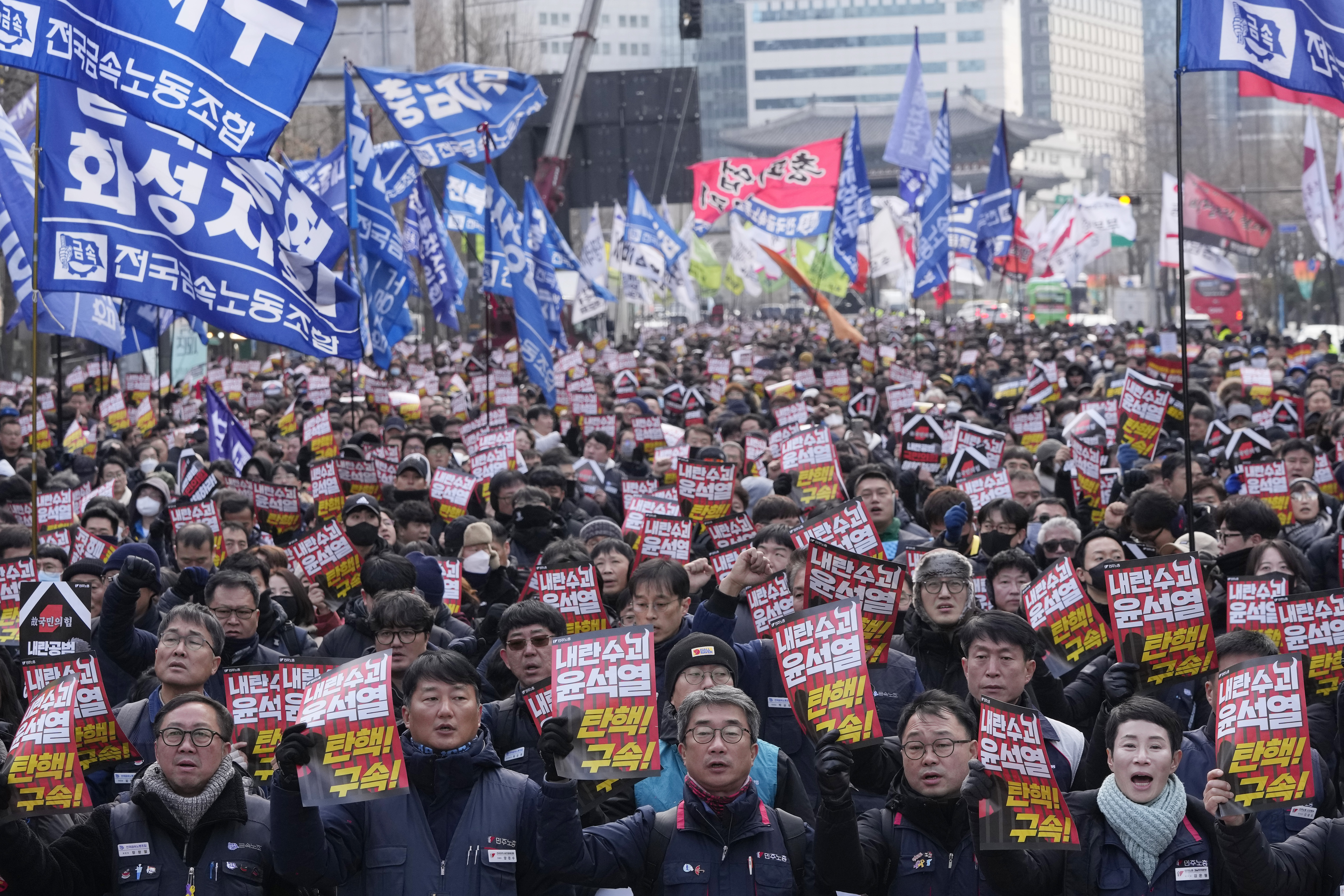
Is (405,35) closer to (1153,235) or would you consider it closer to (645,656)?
(645,656)

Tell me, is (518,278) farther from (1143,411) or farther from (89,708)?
(89,708)

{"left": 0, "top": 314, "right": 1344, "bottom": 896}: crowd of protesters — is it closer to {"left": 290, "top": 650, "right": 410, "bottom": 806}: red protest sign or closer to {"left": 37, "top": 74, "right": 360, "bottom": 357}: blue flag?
{"left": 290, "top": 650, "right": 410, "bottom": 806}: red protest sign

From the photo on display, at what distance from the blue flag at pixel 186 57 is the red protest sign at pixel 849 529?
2898 mm

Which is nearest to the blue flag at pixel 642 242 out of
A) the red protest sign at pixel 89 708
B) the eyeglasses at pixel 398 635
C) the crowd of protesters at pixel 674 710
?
the crowd of protesters at pixel 674 710

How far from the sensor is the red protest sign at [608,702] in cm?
436

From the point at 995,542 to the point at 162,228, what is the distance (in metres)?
4.30

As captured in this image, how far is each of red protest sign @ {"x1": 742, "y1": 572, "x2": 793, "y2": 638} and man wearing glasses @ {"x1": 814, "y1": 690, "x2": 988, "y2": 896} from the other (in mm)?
1893

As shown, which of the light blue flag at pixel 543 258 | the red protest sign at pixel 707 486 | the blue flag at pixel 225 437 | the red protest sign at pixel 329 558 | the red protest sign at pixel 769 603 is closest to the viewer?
the red protest sign at pixel 769 603

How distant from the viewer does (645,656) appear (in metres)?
4.57

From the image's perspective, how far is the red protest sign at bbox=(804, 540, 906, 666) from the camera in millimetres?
6105

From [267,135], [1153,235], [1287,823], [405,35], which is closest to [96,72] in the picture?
Answer: [267,135]

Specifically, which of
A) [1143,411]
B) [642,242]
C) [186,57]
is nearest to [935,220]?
[642,242]

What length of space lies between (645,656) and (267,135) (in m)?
3.78

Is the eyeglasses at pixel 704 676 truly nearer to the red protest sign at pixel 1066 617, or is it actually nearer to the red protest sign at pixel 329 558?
the red protest sign at pixel 1066 617
